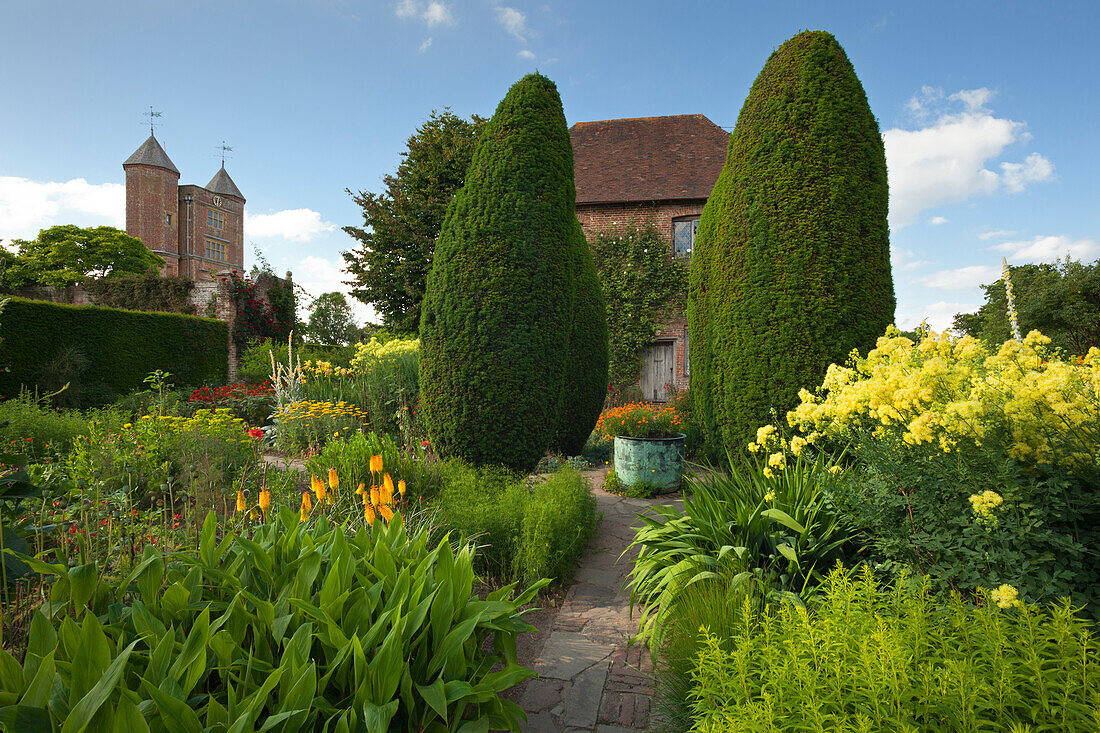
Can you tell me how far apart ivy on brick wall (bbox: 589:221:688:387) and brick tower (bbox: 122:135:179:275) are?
3793cm

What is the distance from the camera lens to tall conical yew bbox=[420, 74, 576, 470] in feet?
16.7

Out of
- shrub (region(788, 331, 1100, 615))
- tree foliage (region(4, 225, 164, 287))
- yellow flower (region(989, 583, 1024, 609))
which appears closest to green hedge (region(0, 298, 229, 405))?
shrub (region(788, 331, 1100, 615))

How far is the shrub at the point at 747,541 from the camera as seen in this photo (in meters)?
2.64

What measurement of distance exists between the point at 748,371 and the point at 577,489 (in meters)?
1.96

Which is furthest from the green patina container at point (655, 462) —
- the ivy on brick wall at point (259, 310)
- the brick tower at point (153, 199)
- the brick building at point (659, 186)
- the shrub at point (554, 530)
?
the brick tower at point (153, 199)

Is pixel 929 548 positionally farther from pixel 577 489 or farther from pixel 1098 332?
pixel 1098 332

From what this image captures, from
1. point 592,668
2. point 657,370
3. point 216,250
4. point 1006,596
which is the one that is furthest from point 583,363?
point 216,250

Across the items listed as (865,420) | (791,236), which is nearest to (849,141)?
(791,236)

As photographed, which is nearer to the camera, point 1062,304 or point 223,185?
point 1062,304

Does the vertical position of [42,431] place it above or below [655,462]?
above

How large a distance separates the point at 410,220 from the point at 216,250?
37.7 metres

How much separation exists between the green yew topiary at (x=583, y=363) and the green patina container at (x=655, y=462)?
1.44m

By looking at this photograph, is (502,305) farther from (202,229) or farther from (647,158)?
(202,229)

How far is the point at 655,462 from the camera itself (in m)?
5.95
